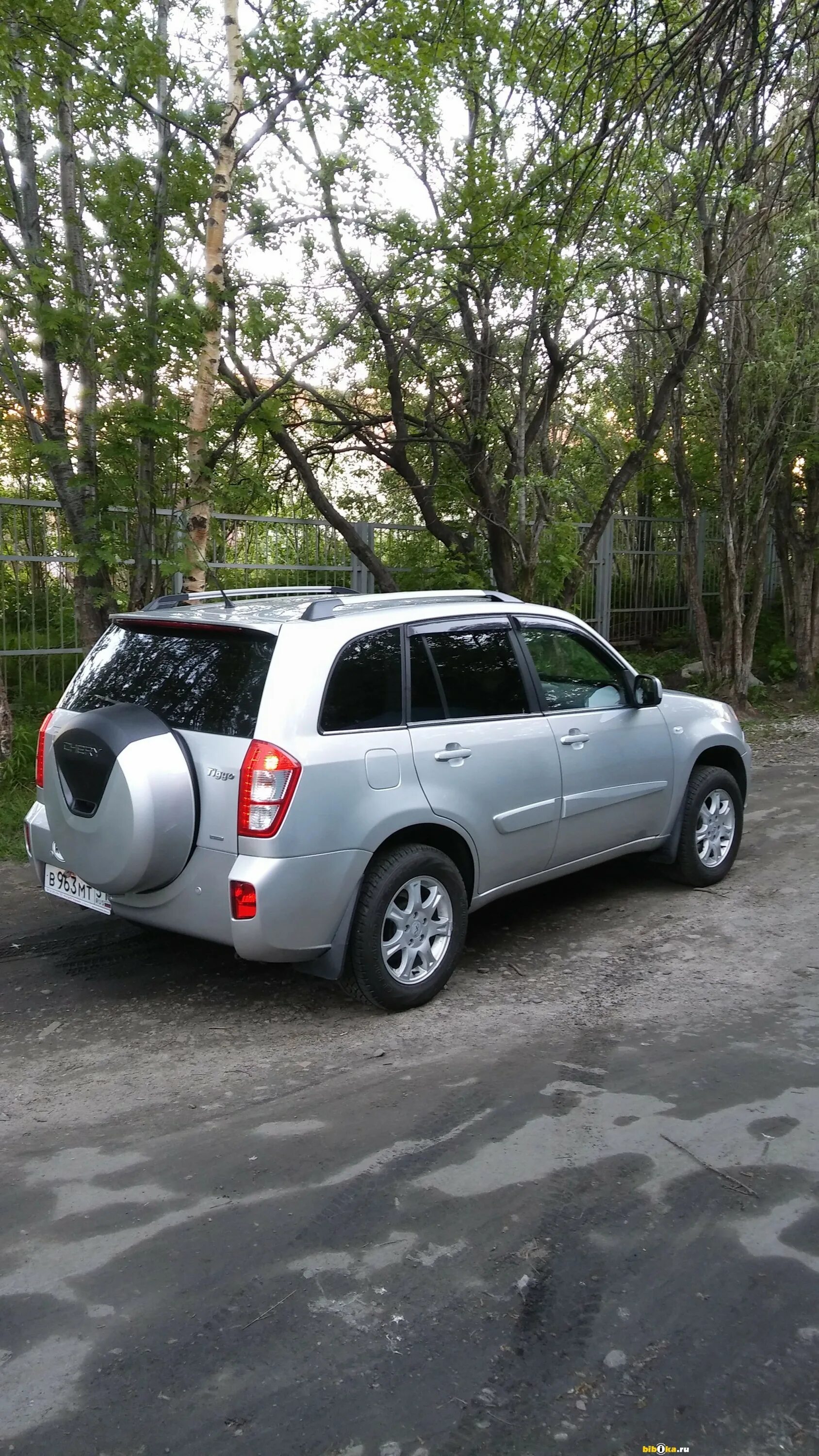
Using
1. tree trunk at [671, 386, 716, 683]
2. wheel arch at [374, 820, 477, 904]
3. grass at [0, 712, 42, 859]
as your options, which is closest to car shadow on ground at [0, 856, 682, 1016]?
wheel arch at [374, 820, 477, 904]

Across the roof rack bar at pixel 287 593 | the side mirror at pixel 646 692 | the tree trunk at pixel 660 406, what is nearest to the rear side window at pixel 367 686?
the roof rack bar at pixel 287 593

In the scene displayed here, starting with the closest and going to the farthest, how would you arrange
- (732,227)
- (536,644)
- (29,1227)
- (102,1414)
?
(102,1414) → (29,1227) → (536,644) → (732,227)

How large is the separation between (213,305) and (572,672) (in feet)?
13.8

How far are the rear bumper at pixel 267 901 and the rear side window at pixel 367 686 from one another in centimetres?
54

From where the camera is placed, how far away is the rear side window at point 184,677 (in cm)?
452

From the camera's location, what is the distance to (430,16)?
9273 millimetres

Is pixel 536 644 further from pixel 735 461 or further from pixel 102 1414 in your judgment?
pixel 735 461

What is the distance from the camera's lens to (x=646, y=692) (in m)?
6.20

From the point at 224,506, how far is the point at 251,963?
16.1ft

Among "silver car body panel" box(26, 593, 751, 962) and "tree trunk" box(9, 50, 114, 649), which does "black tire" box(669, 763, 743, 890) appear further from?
"tree trunk" box(9, 50, 114, 649)

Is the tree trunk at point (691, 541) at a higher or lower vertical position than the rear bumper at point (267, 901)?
higher

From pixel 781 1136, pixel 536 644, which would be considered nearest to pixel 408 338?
pixel 536 644

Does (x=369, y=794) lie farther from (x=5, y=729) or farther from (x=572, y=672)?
(x=5, y=729)

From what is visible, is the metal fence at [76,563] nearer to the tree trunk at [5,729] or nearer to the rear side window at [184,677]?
the tree trunk at [5,729]
